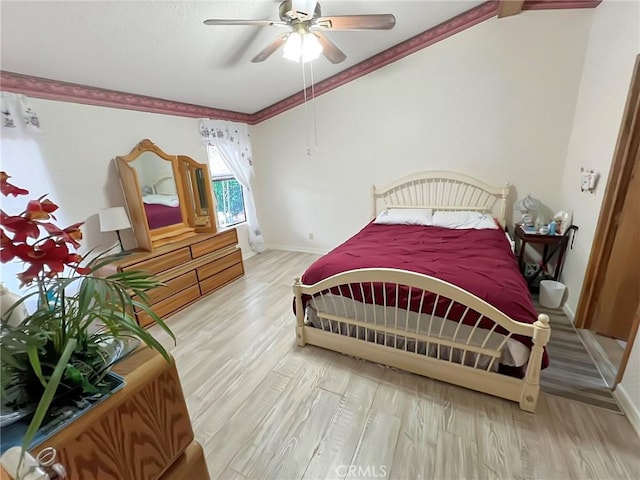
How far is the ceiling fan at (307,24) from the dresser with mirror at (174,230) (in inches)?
67.2

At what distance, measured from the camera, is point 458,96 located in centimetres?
325

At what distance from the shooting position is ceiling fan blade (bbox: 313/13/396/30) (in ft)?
6.25

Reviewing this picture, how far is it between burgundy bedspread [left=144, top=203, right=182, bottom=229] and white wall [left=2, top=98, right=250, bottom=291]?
0.26m

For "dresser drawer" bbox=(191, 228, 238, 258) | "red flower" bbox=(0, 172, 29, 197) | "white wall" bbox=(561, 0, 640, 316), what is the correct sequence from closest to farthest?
"red flower" bbox=(0, 172, 29, 197), "white wall" bbox=(561, 0, 640, 316), "dresser drawer" bbox=(191, 228, 238, 258)

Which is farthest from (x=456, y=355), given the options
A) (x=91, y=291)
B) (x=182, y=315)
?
(x=182, y=315)

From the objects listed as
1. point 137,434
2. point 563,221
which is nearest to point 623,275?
point 563,221

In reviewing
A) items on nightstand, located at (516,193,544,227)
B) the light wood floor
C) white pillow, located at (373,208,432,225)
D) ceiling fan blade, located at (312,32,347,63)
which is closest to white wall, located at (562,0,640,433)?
items on nightstand, located at (516,193,544,227)

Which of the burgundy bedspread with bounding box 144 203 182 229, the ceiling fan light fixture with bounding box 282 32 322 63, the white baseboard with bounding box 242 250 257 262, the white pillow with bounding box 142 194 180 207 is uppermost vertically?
the ceiling fan light fixture with bounding box 282 32 322 63

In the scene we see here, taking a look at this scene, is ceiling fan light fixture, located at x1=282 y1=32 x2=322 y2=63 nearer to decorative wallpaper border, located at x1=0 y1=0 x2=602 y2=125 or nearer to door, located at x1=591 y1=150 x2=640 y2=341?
decorative wallpaper border, located at x1=0 y1=0 x2=602 y2=125

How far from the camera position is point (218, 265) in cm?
349

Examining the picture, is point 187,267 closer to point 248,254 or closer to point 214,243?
point 214,243

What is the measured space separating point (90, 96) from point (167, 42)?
99 centimetres

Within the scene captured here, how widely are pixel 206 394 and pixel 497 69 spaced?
4.05 meters

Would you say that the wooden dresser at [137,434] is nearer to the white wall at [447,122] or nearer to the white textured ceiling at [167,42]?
the white textured ceiling at [167,42]
